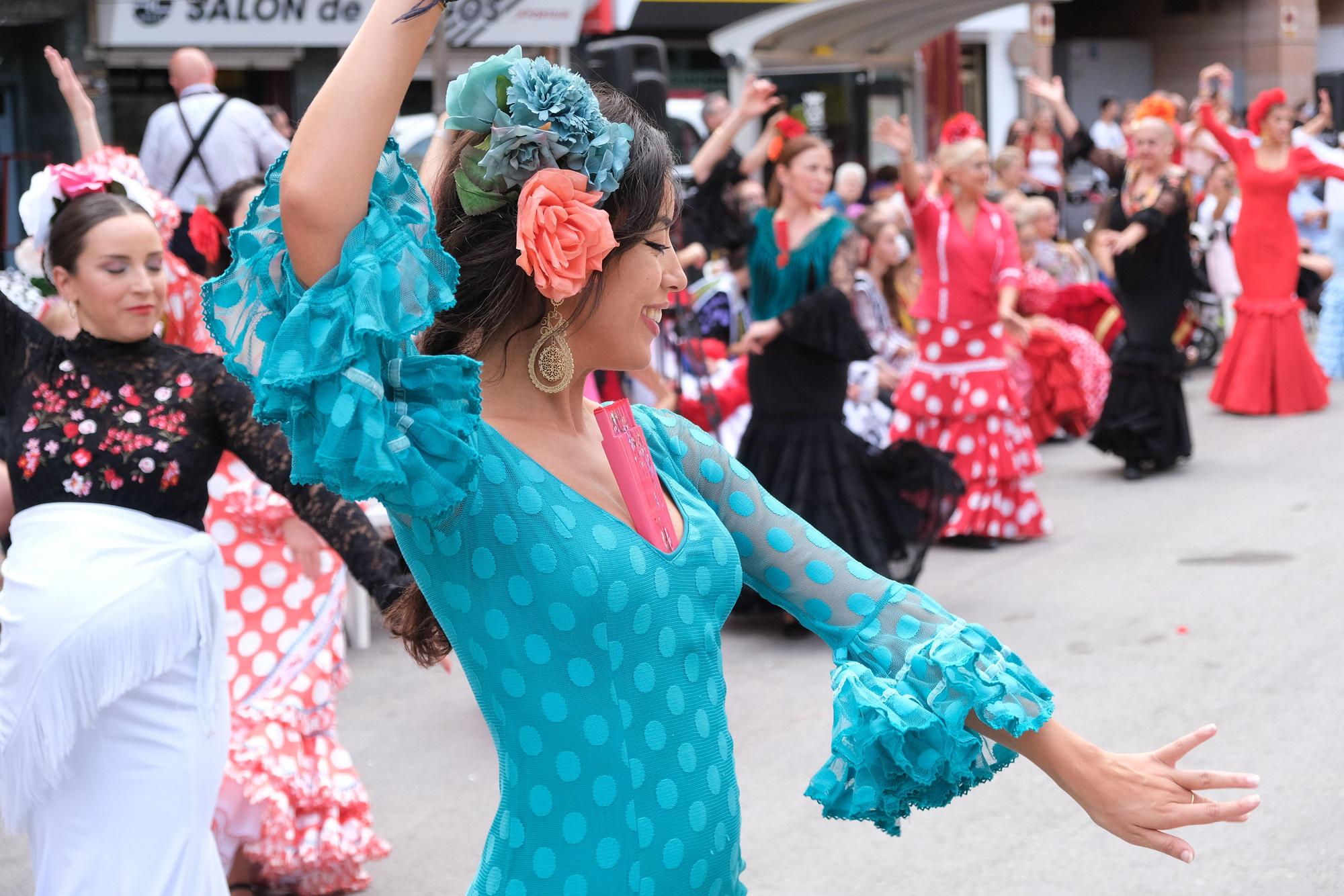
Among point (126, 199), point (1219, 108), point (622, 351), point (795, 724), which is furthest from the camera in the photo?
point (1219, 108)

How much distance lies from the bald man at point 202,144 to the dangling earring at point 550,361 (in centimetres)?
614

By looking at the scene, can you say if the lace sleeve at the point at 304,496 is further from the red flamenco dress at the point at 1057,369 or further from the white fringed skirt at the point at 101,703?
the red flamenco dress at the point at 1057,369

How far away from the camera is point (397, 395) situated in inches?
67.2

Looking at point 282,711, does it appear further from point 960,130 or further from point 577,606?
point 960,130

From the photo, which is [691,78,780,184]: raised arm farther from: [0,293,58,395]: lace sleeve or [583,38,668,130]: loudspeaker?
[0,293,58,395]: lace sleeve

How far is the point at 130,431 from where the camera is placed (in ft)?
10.8

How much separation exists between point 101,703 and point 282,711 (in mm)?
945

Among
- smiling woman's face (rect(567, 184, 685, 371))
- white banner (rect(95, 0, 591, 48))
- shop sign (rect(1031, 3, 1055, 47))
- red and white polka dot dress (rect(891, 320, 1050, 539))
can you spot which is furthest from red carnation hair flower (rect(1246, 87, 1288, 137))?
shop sign (rect(1031, 3, 1055, 47))

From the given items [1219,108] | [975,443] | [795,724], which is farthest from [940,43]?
[795,724]

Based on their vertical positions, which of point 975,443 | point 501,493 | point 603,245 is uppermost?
point 603,245

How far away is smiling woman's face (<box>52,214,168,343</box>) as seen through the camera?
11.2 feet

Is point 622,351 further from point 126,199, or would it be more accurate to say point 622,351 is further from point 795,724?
point 795,724

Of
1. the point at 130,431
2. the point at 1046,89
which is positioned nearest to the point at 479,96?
the point at 130,431

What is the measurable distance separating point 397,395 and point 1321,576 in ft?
19.3
